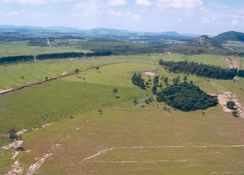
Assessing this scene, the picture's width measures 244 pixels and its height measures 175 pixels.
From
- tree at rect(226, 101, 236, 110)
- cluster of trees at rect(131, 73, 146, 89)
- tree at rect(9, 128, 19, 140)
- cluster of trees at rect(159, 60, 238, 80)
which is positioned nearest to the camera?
tree at rect(9, 128, 19, 140)

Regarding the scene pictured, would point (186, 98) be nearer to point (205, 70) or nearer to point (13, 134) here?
point (205, 70)

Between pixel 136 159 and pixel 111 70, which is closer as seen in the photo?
pixel 136 159

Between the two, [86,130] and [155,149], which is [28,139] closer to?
[86,130]

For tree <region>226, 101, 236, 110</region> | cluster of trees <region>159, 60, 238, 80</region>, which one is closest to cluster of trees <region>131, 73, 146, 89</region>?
tree <region>226, 101, 236, 110</region>

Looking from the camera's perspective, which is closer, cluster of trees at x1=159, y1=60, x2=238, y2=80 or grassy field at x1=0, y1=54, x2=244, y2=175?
grassy field at x1=0, y1=54, x2=244, y2=175

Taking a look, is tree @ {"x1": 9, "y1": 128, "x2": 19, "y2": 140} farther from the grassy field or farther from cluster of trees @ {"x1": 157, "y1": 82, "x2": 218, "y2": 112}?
cluster of trees @ {"x1": 157, "y1": 82, "x2": 218, "y2": 112}

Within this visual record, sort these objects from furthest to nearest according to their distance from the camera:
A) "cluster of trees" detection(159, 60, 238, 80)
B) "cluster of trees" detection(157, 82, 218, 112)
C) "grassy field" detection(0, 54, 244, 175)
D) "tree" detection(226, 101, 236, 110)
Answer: "cluster of trees" detection(159, 60, 238, 80)
"tree" detection(226, 101, 236, 110)
"cluster of trees" detection(157, 82, 218, 112)
"grassy field" detection(0, 54, 244, 175)

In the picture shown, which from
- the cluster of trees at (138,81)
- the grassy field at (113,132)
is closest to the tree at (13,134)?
the grassy field at (113,132)

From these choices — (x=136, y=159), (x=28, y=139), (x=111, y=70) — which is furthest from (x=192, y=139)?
(x=111, y=70)
